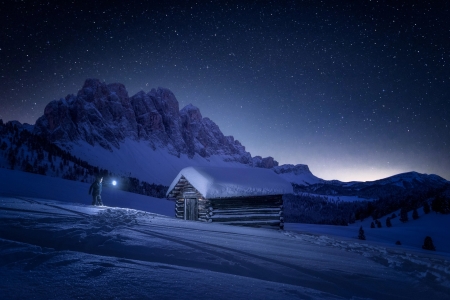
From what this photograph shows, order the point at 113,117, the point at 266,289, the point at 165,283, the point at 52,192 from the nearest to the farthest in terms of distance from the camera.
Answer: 1. the point at 165,283
2. the point at 266,289
3. the point at 52,192
4. the point at 113,117

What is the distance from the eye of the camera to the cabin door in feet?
48.0

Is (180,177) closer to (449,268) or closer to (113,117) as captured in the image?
(449,268)

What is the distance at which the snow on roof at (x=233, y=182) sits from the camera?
12873mm

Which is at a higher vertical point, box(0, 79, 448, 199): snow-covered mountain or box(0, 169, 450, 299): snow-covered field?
box(0, 79, 448, 199): snow-covered mountain

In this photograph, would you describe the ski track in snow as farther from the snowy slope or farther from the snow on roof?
the snowy slope

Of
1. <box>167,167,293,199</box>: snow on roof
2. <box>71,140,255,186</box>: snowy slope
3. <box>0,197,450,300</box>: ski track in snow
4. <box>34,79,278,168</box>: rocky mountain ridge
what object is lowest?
<box>0,197,450,300</box>: ski track in snow

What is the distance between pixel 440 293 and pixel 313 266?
5.47ft

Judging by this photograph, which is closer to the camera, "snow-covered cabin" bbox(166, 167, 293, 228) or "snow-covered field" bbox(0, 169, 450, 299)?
"snow-covered field" bbox(0, 169, 450, 299)

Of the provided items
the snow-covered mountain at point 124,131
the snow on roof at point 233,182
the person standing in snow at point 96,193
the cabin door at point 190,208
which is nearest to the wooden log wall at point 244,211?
the cabin door at point 190,208

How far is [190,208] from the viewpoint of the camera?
14984 millimetres

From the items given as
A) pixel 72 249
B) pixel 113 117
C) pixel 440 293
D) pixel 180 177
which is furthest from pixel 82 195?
pixel 113 117

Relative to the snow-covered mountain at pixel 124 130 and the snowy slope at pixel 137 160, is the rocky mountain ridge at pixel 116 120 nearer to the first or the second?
the snow-covered mountain at pixel 124 130

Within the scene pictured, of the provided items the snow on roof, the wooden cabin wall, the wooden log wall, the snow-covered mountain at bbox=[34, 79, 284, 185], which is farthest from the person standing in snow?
the snow-covered mountain at bbox=[34, 79, 284, 185]

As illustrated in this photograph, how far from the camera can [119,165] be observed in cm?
9262
